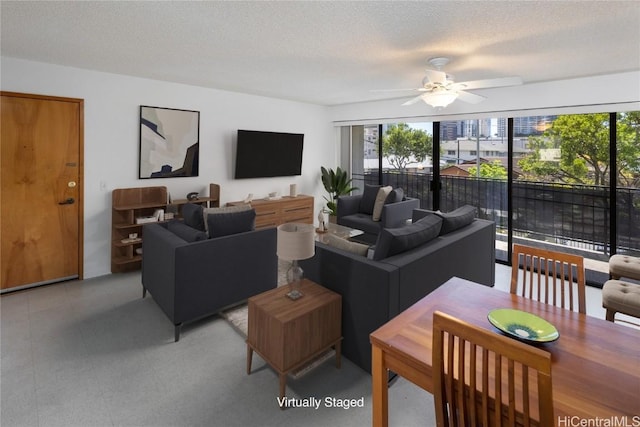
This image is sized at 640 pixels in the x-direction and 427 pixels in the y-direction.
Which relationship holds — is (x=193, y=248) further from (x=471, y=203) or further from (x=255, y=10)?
(x=471, y=203)

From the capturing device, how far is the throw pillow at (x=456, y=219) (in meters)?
3.04

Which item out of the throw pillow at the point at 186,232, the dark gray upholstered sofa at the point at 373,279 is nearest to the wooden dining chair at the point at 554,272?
the dark gray upholstered sofa at the point at 373,279

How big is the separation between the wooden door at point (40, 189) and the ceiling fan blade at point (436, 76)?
3.79 meters

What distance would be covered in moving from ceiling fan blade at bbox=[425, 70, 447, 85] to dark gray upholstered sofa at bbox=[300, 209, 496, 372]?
53.6 inches

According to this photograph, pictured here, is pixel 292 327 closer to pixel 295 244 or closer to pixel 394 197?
pixel 295 244

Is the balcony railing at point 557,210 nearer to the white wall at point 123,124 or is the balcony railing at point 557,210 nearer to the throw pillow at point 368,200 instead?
the throw pillow at point 368,200

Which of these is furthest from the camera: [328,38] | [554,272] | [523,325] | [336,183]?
[336,183]

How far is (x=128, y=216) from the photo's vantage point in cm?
425

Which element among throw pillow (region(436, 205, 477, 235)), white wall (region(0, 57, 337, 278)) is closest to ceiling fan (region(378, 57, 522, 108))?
throw pillow (region(436, 205, 477, 235))

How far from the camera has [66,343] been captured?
2676 mm

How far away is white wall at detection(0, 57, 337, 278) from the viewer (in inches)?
146

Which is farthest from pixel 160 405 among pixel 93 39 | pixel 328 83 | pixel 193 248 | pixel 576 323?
pixel 328 83

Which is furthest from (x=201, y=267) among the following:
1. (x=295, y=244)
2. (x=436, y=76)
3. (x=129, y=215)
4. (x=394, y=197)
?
(x=394, y=197)

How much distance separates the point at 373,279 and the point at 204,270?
4.77 feet
